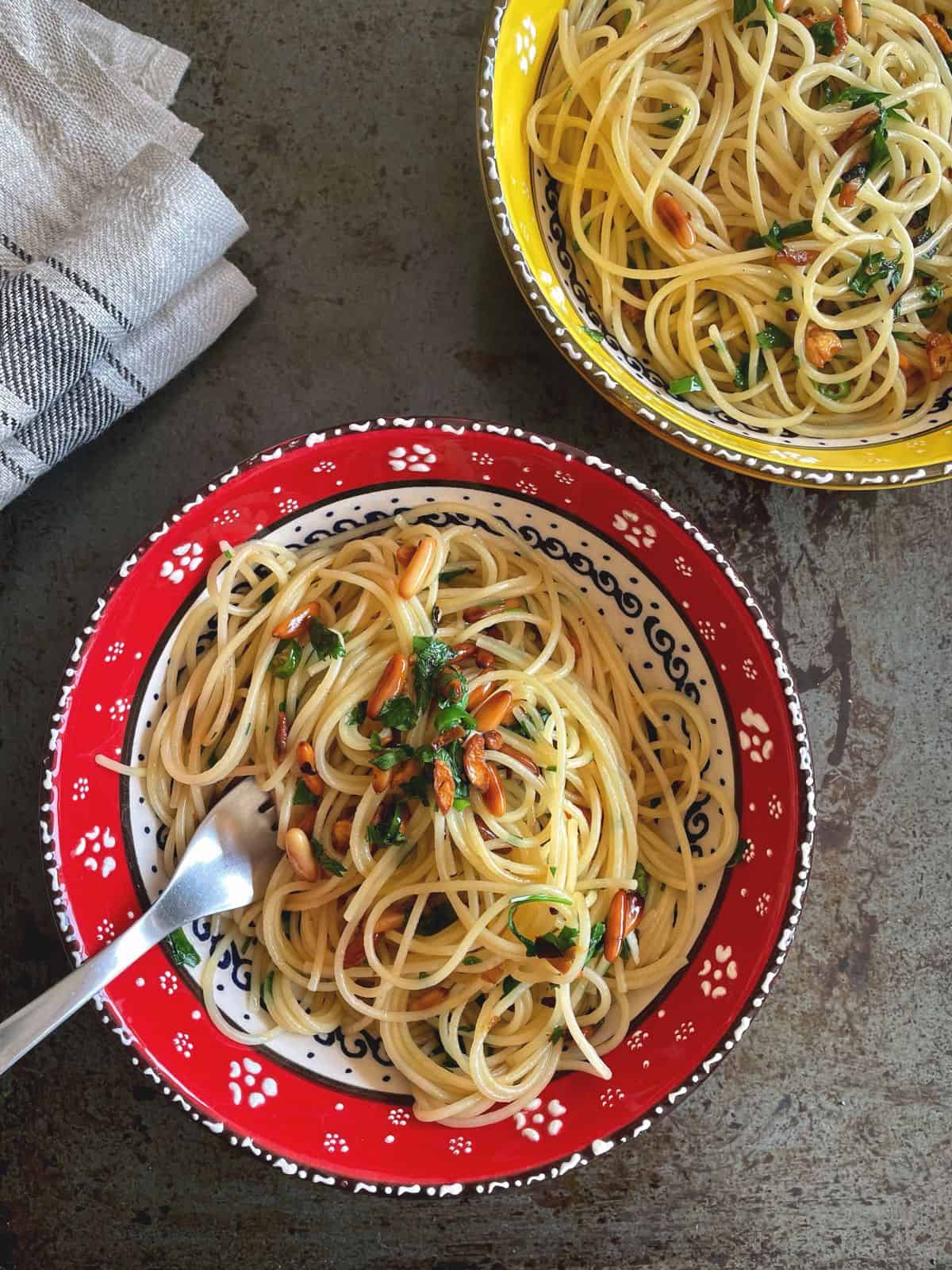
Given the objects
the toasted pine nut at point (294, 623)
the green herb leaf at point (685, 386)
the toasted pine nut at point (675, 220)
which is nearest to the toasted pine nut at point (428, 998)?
the toasted pine nut at point (294, 623)

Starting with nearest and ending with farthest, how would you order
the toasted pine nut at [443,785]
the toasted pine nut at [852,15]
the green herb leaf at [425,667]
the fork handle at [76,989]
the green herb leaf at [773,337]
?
1. the fork handle at [76,989]
2. the toasted pine nut at [443,785]
3. the green herb leaf at [425,667]
4. the toasted pine nut at [852,15]
5. the green herb leaf at [773,337]

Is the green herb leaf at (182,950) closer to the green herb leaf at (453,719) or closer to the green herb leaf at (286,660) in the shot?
the green herb leaf at (286,660)

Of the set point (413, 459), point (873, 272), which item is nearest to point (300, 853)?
point (413, 459)

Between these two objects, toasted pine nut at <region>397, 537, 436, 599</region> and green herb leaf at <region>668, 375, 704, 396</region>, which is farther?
green herb leaf at <region>668, 375, 704, 396</region>

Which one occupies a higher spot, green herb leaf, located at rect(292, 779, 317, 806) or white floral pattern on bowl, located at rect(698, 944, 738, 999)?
green herb leaf, located at rect(292, 779, 317, 806)

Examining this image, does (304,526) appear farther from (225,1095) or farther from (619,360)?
(225,1095)

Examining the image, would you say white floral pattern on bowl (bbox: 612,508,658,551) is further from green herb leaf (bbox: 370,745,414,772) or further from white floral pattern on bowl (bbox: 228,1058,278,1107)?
white floral pattern on bowl (bbox: 228,1058,278,1107)

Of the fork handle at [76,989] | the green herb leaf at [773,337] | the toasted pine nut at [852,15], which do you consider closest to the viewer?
the fork handle at [76,989]

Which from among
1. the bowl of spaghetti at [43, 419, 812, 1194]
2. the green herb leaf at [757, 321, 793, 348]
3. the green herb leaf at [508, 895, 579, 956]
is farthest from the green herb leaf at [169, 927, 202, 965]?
the green herb leaf at [757, 321, 793, 348]
